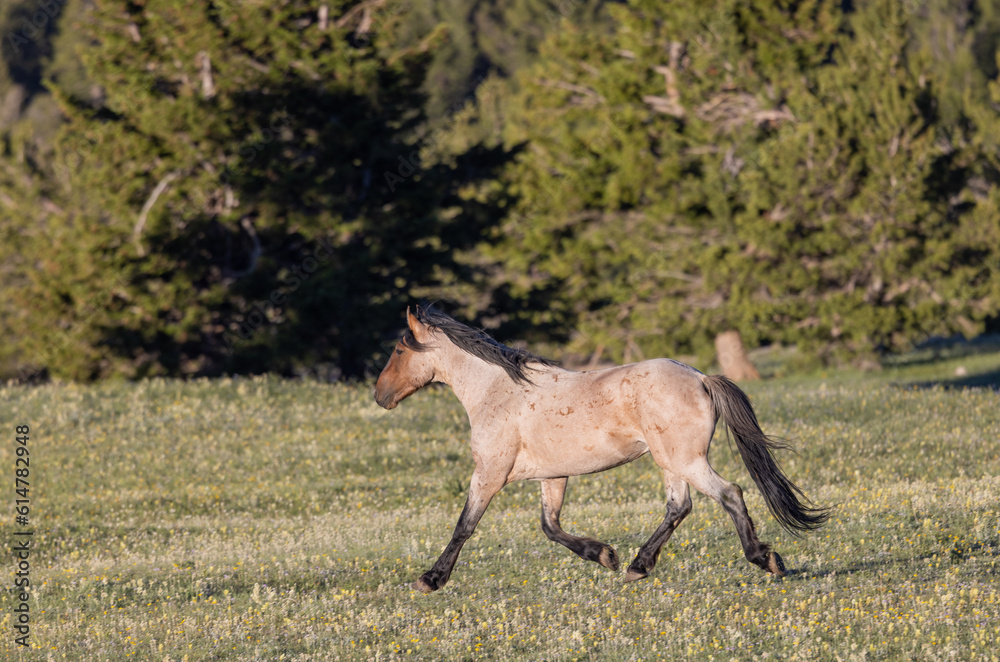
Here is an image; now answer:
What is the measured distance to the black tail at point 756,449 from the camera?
29.8 feet

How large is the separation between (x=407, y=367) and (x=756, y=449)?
3457 mm

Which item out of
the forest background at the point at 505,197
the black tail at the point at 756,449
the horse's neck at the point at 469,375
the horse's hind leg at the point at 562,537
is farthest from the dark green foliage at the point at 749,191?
the black tail at the point at 756,449

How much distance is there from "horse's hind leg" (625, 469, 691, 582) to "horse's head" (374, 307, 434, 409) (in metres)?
2.65

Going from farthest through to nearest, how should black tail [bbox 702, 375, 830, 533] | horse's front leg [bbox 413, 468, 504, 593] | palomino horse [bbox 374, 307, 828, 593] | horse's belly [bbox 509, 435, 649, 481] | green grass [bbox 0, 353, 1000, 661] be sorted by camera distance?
horse's front leg [bbox 413, 468, 504, 593], horse's belly [bbox 509, 435, 649, 481], black tail [bbox 702, 375, 830, 533], palomino horse [bbox 374, 307, 828, 593], green grass [bbox 0, 353, 1000, 661]

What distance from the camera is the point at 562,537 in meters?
9.75

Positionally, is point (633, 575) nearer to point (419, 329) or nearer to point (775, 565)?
point (775, 565)

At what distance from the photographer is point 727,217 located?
37.6m

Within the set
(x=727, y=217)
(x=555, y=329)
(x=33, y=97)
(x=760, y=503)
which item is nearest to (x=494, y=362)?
(x=760, y=503)

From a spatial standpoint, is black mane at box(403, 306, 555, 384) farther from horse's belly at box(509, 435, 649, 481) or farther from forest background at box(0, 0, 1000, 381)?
forest background at box(0, 0, 1000, 381)

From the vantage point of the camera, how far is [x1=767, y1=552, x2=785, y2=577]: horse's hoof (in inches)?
352

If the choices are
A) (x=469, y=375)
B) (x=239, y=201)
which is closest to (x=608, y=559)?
(x=469, y=375)

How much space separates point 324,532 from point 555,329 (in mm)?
23448

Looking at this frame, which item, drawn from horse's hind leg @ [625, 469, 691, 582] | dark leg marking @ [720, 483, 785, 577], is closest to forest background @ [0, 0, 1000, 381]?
horse's hind leg @ [625, 469, 691, 582]

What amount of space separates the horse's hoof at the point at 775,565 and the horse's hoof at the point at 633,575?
106 centimetres
